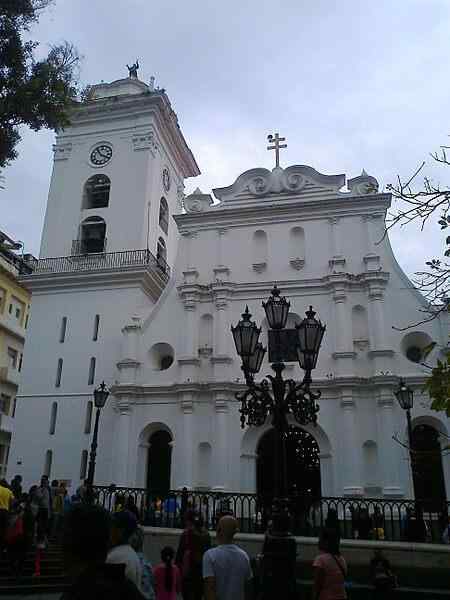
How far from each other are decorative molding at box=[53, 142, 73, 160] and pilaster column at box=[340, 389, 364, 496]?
1809cm

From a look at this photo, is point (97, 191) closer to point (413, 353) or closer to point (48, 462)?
point (48, 462)

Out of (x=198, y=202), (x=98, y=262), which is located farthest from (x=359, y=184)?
(x=98, y=262)

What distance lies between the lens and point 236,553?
16.9 feet

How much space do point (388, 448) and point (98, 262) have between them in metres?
14.3

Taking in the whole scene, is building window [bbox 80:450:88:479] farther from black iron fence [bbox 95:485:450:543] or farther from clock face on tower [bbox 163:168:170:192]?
clock face on tower [bbox 163:168:170:192]

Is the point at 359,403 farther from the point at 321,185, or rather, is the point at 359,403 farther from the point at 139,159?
the point at 139,159

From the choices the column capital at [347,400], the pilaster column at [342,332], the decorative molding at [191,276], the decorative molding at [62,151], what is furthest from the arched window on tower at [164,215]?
the column capital at [347,400]

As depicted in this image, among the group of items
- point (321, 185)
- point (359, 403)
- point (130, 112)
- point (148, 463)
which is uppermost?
point (130, 112)

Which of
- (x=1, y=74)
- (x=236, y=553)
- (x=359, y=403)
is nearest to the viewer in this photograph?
(x=236, y=553)

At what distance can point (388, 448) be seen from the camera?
61.2 feet

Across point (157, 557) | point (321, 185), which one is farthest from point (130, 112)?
point (157, 557)

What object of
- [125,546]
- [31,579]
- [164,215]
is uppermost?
[164,215]

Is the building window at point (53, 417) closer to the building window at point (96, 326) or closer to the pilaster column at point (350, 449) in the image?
the building window at point (96, 326)

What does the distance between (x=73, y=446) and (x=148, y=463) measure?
3042 mm
